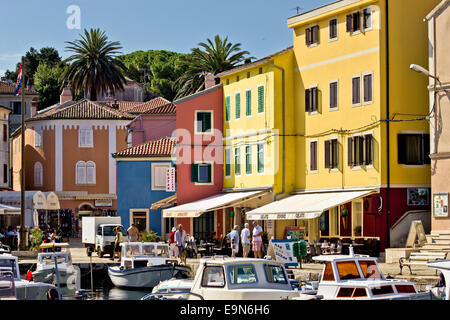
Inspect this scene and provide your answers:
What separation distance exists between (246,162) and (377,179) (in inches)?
478

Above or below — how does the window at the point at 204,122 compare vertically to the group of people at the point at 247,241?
above

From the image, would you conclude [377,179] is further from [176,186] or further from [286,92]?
[176,186]

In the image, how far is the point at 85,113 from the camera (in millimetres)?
85500

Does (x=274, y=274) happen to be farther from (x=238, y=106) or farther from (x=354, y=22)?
(x=238, y=106)

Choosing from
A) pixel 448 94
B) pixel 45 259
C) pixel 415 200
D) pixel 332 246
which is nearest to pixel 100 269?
pixel 45 259

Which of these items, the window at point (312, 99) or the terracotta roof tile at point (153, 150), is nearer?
the window at point (312, 99)

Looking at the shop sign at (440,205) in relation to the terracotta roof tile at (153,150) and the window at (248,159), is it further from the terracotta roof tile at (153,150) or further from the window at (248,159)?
the terracotta roof tile at (153,150)

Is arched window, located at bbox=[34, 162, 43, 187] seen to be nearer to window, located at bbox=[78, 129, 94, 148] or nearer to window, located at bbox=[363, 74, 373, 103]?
→ window, located at bbox=[78, 129, 94, 148]

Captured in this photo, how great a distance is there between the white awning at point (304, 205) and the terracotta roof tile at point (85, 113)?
38.7 m

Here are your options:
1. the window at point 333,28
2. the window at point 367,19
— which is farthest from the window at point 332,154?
the window at point 367,19

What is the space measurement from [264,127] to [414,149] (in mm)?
10200

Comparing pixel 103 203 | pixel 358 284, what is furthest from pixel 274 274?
pixel 103 203

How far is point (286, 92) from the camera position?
50812 mm

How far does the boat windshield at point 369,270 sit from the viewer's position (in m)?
25.2
